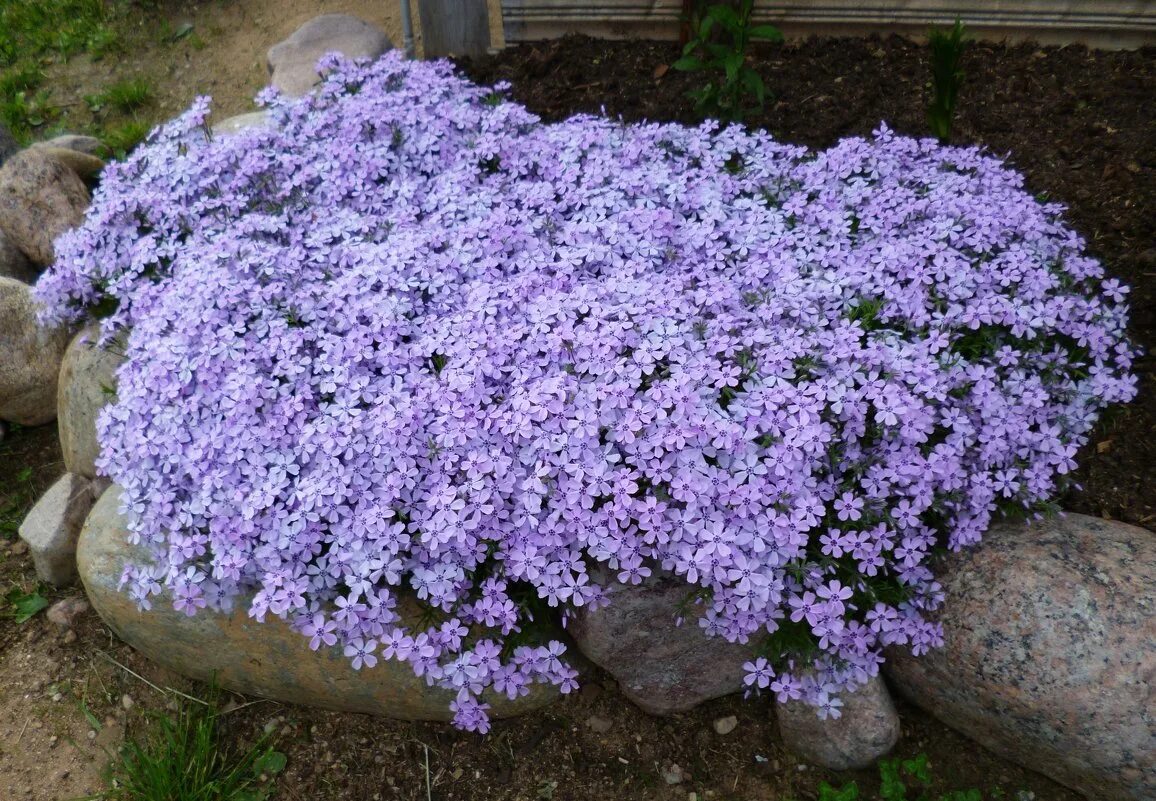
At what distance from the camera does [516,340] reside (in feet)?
8.48

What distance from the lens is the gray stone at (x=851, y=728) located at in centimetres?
264

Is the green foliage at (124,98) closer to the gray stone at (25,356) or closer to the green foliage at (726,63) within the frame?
the gray stone at (25,356)

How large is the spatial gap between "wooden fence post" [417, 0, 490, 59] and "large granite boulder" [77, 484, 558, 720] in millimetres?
3233

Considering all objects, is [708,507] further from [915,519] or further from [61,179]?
[61,179]

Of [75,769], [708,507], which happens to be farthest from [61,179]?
[708,507]

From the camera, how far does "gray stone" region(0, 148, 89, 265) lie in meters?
4.28

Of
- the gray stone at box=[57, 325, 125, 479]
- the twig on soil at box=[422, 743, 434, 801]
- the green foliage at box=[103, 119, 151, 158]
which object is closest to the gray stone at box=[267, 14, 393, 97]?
the green foliage at box=[103, 119, 151, 158]

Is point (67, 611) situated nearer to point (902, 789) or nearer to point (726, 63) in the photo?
point (902, 789)

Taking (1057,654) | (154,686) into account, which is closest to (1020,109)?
(1057,654)

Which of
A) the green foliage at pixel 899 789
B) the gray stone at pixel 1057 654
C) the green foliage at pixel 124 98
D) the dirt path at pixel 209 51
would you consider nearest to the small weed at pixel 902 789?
the green foliage at pixel 899 789

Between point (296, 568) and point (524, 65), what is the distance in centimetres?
333

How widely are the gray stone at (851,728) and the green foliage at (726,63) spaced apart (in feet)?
8.55

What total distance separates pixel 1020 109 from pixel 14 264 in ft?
16.8

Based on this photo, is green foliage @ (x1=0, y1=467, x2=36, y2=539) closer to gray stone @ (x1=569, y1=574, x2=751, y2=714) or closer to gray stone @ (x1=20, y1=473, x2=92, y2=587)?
gray stone @ (x1=20, y1=473, x2=92, y2=587)
